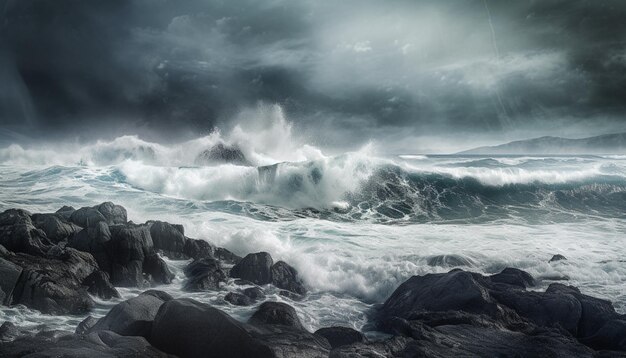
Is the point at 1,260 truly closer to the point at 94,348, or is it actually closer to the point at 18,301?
the point at 18,301

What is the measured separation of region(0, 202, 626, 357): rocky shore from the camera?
4.71 meters

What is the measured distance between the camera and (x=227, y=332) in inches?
183

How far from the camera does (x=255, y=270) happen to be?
9305 millimetres

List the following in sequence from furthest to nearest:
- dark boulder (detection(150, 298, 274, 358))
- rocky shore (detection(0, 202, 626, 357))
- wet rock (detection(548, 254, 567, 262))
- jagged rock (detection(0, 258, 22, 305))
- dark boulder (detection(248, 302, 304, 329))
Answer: wet rock (detection(548, 254, 567, 262)) → jagged rock (detection(0, 258, 22, 305)) → dark boulder (detection(248, 302, 304, 329)) → rocky shore (detection(0, 202, 626, 357)) → dark boulder (detection(150, 298, 274, 358))

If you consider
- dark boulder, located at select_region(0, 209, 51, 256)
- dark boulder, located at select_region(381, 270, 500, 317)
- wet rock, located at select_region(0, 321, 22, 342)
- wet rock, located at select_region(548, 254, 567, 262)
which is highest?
dark boulder, located at select_region(0, 209, 51, 256)

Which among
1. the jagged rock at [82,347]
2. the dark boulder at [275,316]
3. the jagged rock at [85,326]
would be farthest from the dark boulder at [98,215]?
the dark boulder at [275,316]

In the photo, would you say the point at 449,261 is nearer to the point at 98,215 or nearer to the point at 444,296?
the point at 444,296

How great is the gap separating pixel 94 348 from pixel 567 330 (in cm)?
661

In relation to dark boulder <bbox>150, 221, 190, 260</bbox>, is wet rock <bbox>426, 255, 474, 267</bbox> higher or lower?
lower

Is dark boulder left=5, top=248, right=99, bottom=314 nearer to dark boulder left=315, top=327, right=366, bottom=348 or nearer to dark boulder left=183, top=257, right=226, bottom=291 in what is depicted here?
dark boulder left=183, top=257, right=226, bottom=291

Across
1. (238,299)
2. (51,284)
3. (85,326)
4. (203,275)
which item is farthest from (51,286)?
(238,299)

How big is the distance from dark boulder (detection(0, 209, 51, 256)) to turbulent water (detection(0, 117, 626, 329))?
2566 mm

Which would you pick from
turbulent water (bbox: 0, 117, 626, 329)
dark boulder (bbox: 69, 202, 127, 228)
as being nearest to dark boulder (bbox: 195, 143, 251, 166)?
turbulent water (bbox: 0, 117, 626, 329)

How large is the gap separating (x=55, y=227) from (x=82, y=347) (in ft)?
24.8
